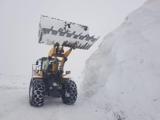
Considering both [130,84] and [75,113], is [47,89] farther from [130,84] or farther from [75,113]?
[130,84]

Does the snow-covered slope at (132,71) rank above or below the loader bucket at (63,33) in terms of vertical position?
below

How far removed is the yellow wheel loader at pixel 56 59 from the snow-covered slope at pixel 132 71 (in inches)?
73.6

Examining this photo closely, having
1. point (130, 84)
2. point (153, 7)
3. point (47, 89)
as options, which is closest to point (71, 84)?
point (47, 89)

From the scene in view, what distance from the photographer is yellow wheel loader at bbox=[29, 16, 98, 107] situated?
41.1 ft

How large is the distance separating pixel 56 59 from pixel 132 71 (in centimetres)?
411

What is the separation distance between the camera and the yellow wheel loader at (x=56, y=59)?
493 inches

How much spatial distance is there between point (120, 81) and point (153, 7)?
7508 millimetres

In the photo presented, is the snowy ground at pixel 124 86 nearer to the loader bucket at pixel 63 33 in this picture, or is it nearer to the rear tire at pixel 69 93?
the rear tire at pixel 69 93

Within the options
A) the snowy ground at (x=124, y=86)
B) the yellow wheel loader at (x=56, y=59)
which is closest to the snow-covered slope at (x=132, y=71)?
the snowy ground at (x=124, y=86)

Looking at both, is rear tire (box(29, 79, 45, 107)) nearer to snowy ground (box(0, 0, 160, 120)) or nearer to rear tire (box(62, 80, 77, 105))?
snowy ground (box(0, 0, 160, 120))

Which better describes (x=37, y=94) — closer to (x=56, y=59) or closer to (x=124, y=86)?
(x=56, y=59)

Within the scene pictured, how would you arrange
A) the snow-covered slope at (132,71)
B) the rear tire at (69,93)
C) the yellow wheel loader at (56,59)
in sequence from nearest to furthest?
1. the snow-covered slope at (132,71)
2. the yellow wheel loader at (56,59)
3. the rear tire at (69,93)

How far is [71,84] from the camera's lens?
1359cm

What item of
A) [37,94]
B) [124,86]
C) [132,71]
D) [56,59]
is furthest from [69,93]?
[132,71]
